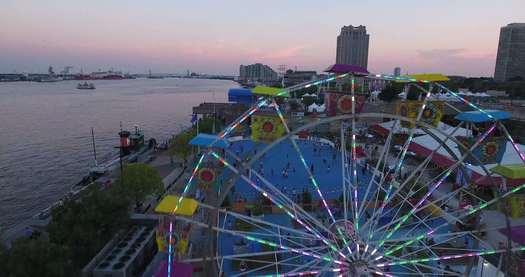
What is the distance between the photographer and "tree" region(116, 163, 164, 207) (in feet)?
69.4

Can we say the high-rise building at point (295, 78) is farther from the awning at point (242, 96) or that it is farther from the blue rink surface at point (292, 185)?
the awning at point (242, 96)

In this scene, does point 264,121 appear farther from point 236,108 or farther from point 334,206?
point 236,108

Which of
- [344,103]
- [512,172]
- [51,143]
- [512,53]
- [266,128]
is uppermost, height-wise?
[512,53]

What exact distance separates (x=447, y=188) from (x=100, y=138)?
166ft

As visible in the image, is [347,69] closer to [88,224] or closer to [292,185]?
[88,224]

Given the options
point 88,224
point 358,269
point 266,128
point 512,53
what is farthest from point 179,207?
point 512,53

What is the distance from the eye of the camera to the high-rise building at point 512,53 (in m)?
131

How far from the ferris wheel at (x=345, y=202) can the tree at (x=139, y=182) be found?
2.32m

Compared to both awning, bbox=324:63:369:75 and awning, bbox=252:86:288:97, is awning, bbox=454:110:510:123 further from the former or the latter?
awning, bbox=252:86:288:97

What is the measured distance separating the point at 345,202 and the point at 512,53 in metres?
155

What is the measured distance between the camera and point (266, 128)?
1016 centimetres

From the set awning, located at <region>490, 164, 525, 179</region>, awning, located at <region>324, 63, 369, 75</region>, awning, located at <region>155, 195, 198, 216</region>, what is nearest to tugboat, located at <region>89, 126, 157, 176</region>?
awning, located at <region>155, 195, 198, 216</region>

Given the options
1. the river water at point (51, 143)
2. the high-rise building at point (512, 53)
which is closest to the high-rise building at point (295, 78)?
the river water at point (51, 143)

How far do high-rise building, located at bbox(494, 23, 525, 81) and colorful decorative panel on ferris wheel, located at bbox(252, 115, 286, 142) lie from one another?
492 feet
